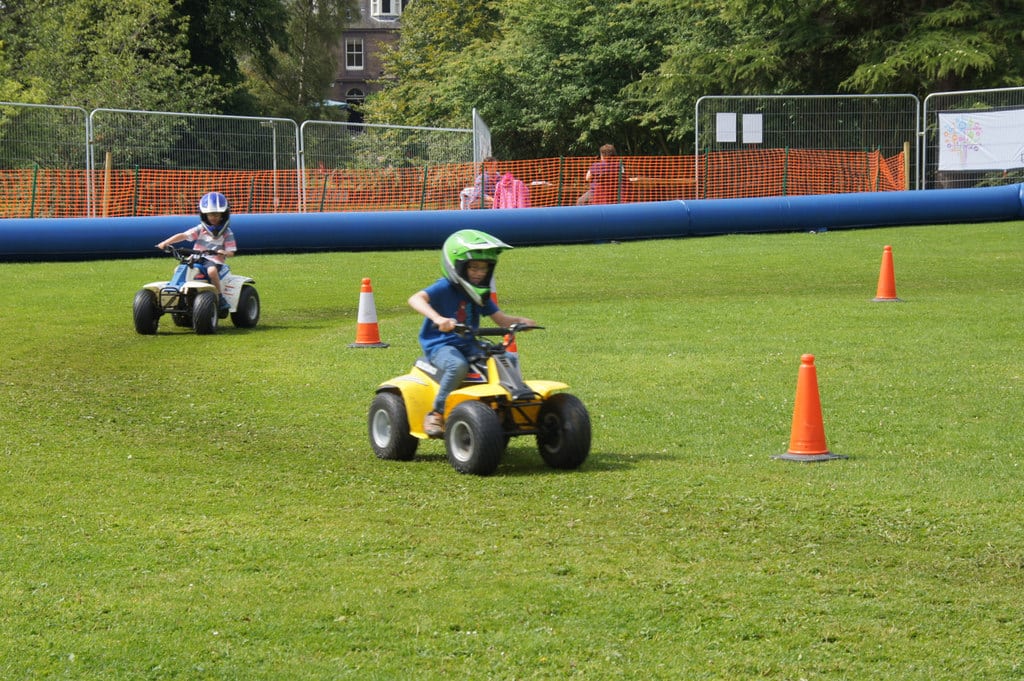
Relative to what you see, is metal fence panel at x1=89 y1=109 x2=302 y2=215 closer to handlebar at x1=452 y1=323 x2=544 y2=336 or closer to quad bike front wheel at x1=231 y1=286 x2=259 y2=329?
quad bike front wheel at x1=231 y1=286 x2=259 y2=329

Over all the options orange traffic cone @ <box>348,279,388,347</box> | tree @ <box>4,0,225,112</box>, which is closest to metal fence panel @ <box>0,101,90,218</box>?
orange traffic cone @ <box>348,279,388,347</box>

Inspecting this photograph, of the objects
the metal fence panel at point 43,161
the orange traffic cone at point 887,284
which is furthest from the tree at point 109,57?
the orange traffic cone at point 887,284

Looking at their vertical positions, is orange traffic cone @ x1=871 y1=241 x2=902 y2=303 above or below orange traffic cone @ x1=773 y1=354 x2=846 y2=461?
above

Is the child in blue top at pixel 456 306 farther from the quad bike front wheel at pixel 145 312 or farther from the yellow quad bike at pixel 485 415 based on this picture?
the quad bike front wheel at pixel 145 312

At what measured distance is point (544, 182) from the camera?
34781mm

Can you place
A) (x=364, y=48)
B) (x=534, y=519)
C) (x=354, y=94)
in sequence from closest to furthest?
(x=534, y=519) < (x=364, y=48) < (x=354, y=94)

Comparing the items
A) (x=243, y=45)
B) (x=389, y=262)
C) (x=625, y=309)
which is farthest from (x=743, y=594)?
(x=243, y=45)

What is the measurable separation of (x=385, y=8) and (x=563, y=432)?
11315 cm

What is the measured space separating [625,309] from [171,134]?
15.2 meters

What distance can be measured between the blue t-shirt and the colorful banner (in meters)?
26.0

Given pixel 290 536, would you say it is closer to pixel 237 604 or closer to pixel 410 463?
pixel 237 604

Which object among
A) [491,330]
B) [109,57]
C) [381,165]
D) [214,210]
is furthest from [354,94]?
[491,330]

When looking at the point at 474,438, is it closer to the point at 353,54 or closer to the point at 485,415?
the point at 485,415

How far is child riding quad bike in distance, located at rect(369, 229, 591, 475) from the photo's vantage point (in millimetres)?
8688
